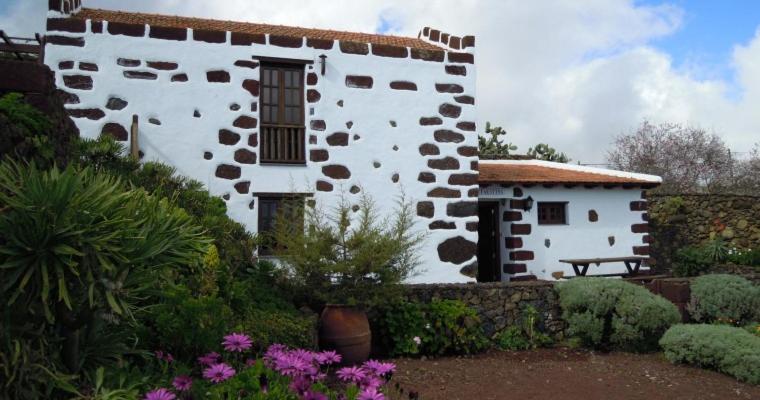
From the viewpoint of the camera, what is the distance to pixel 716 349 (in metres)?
6.71

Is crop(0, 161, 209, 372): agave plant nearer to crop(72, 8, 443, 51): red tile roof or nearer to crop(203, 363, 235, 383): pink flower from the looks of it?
crop(203, 363, 235, 383): pink flower

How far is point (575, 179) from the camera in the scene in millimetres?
12422

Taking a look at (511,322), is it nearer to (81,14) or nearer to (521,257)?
(521,257)

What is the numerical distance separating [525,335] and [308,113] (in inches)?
189

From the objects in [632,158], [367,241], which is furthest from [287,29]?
[632,158]

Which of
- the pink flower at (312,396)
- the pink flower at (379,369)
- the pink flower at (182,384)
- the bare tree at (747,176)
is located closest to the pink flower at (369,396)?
the pink flower at (312,396)

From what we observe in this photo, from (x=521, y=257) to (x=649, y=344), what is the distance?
436 cm

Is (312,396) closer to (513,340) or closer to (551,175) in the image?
(513,340)

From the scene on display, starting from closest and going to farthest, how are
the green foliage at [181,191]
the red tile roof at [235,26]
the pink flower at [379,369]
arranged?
the pink flower at [379,369]
the green foliage at [181,191]
the red tile roof at [235,26]

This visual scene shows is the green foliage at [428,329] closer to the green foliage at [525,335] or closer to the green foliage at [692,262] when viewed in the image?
the green foliage at [525,335]

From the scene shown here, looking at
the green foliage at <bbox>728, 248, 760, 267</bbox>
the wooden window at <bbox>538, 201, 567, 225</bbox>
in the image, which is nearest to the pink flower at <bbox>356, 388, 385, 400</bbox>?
the wooden window at <bbox>538, 201, 567, 225</bbox>

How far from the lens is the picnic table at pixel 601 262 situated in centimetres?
1127

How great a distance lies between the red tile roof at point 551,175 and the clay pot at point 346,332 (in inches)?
227

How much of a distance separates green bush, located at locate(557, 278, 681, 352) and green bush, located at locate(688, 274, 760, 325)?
2.32ft
